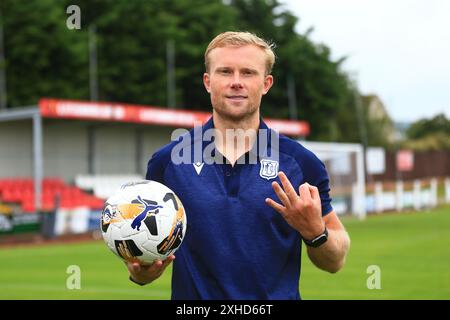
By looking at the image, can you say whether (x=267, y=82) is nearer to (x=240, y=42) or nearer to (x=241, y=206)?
(x=240, y=42)

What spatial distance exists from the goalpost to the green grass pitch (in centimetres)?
Answer: 1144

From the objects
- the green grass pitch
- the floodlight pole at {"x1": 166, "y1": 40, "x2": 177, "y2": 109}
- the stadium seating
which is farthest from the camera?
the floodlight pole at {"x1": 166, "y1": 40, "x2": 177, "y2": 109}

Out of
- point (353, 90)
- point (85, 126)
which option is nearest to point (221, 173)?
point (85, 126)

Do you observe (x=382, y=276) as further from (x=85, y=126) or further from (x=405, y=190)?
(x=405, y=190)

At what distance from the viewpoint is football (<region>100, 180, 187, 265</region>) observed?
4.14 meters

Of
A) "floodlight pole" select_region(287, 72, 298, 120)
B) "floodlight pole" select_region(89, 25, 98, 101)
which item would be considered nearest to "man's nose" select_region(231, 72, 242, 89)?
"floodlight pole" select_region(89, 25, 98, 101)

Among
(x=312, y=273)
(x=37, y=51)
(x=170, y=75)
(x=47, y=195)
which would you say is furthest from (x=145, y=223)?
(x=170, y=75)

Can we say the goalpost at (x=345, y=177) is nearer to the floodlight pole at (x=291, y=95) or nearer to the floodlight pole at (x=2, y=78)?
the floodlight pole at (x=2, y=78)

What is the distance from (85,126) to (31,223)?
39.0 ft

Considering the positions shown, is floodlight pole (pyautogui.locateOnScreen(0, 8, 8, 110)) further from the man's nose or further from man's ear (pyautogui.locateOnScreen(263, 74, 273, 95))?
the man's nose

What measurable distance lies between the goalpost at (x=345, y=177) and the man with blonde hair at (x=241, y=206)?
31.8m

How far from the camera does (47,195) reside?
30.6m

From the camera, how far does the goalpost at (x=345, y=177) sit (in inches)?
1447

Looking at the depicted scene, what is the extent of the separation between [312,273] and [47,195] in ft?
56.1
